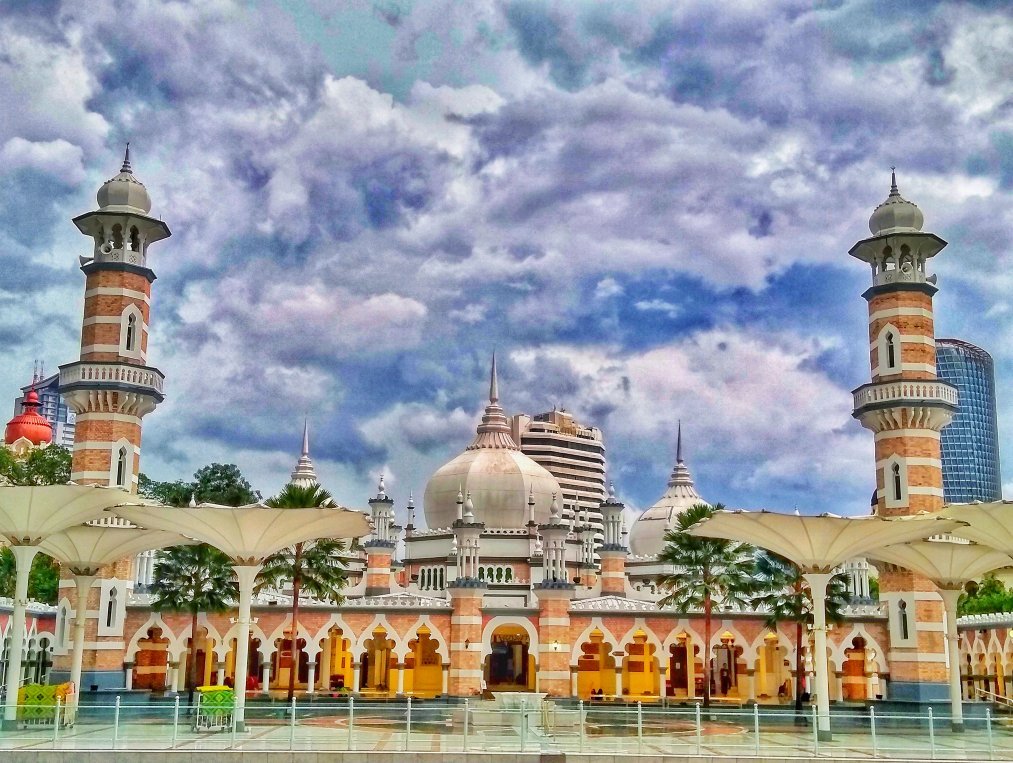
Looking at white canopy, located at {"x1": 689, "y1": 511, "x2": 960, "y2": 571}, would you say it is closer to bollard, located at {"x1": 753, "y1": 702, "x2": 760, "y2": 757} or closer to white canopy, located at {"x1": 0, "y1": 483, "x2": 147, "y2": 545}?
bollard, located at {"x1": 753, "y1": 702, "x2": 760, "y2": 757}

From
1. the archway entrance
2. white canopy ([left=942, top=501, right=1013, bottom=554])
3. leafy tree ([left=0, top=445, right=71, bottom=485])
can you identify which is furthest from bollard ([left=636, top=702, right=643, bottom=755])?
leafy tree ([left=0, top=445, right=71, bottom=485])

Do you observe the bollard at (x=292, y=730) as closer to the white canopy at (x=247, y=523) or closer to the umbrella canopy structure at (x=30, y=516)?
the white canopy at (x=247, y=523)

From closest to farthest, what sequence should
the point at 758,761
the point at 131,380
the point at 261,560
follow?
the point at 758,761 → the point at 261,560 → the point at 131,380

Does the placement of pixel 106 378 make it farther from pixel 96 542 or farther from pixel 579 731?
pixel 579 731

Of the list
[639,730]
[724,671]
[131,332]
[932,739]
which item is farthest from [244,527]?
[724,671]

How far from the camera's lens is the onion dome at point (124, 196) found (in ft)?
140

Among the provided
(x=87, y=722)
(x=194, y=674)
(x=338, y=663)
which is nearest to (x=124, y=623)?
(x=194, y=674)

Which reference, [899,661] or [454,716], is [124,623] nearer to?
[454,716]

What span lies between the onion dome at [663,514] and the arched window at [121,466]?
111 feet

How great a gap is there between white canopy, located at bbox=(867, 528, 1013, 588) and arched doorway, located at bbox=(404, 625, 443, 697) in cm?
2313

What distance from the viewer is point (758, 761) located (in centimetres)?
2252

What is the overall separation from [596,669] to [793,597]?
12455mm

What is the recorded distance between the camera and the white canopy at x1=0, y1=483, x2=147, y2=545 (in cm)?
2831

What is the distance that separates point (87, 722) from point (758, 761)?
14.0 metres
